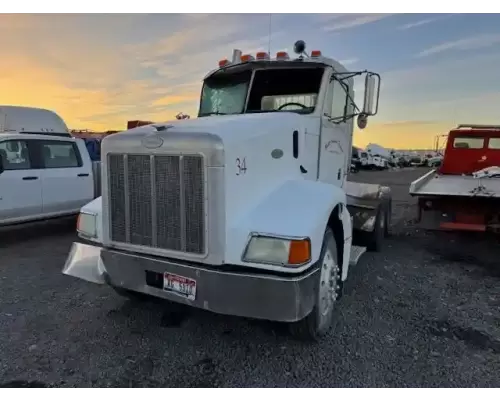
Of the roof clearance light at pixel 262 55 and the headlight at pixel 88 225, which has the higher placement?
the roof clearance light at pixel 262 55

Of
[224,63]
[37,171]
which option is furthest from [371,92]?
[37,171]

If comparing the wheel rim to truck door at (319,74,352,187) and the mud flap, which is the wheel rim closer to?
truck door at (319,74,352,187)

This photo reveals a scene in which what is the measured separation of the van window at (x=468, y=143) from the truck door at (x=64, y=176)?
8.10 m

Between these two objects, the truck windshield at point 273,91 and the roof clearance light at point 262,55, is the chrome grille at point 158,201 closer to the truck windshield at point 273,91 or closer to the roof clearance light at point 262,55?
the truck windshield at point 273,91

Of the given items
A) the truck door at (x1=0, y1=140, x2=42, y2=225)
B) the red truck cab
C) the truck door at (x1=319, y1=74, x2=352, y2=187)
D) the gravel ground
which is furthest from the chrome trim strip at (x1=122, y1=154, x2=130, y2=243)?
the red truck cab

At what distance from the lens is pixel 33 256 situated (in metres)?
6.42

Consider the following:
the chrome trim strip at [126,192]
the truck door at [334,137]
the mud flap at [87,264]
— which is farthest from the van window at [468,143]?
the mud flap at [87,264]

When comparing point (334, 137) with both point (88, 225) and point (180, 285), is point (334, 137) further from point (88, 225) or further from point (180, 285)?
point (88, 225)

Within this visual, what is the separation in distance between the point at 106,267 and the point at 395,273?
3808 millimetres

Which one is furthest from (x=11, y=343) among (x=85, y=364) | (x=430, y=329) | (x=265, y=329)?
(x=430, y=329)

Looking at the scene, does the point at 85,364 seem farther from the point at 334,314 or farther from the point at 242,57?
the point at 242,57

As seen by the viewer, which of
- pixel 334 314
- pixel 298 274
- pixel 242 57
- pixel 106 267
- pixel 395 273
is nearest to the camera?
pixel 298 274

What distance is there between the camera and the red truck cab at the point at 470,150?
9.41m

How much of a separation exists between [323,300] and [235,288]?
91 cm
